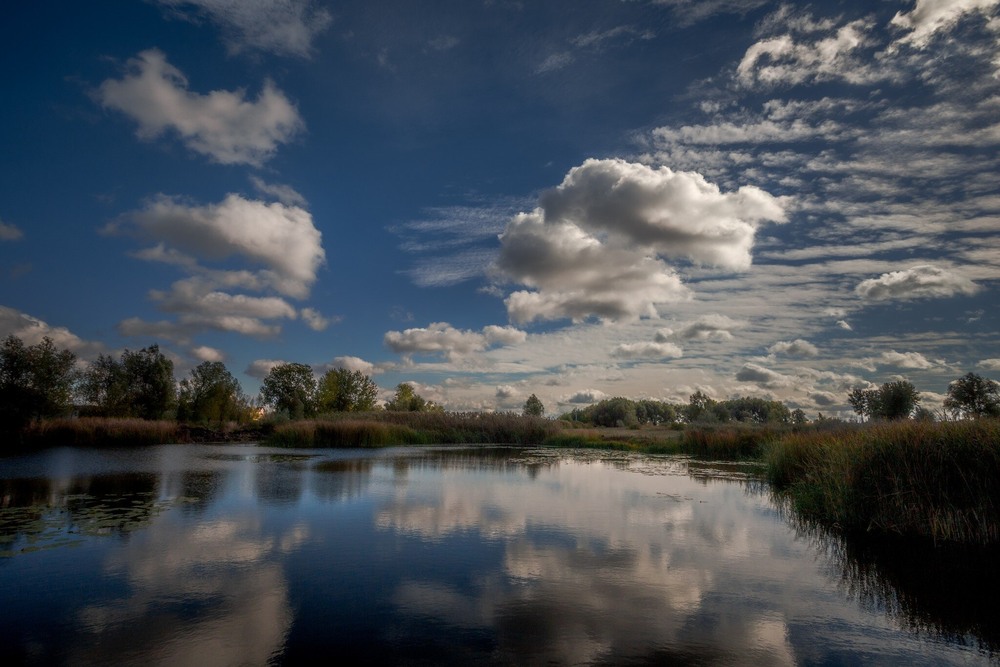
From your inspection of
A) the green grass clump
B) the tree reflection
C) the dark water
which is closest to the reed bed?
the dark water

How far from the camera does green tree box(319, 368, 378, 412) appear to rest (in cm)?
7688

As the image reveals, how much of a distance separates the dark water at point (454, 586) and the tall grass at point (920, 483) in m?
1.11

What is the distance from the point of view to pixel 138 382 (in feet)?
197

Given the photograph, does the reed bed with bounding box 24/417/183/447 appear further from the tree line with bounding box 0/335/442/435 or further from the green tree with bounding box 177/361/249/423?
the green tree with bounding box 177/361/249/423

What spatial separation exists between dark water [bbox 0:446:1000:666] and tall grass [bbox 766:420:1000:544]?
3.63ft

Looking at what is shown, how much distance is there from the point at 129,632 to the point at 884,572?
31.5ft

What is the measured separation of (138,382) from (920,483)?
71004mm

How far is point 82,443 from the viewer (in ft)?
104

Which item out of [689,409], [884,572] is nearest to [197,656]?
[884,572]

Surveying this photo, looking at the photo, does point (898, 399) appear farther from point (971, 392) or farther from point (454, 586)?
point (454, 586)

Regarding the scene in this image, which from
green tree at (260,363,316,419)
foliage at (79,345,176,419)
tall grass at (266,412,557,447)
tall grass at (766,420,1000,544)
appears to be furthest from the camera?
green tree at (260,363,316,419)

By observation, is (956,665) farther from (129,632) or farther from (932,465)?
(129,632)

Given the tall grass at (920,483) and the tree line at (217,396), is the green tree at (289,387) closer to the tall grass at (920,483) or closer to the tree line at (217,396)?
the tree line at (217,396)

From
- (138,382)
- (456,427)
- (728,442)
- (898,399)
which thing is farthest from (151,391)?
(898,399)
